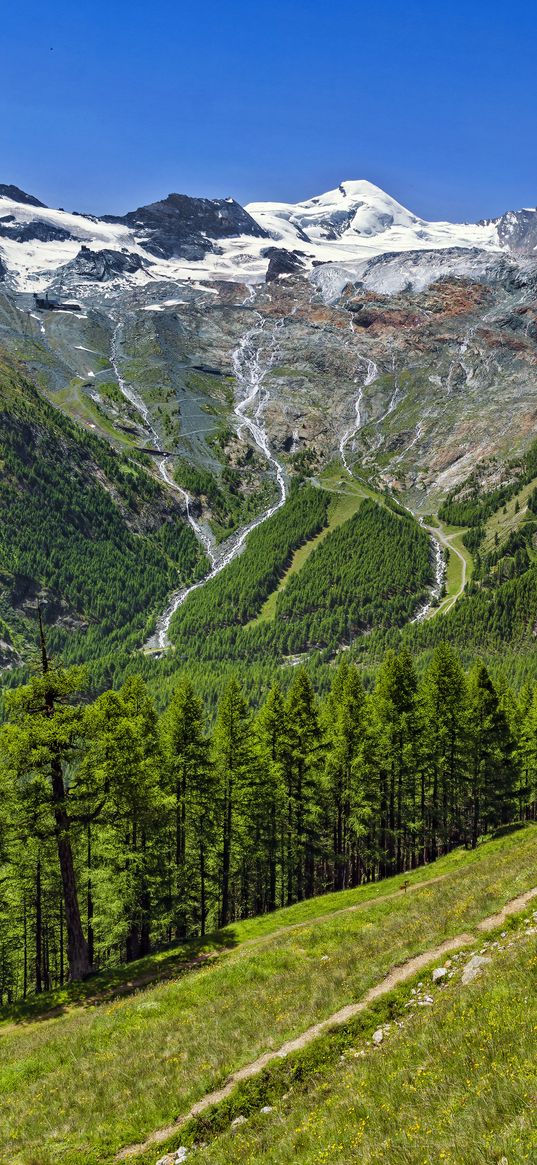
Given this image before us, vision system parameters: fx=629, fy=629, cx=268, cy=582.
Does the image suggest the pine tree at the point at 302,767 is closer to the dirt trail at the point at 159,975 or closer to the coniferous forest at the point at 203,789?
the coniferous forest at the point at 203,789

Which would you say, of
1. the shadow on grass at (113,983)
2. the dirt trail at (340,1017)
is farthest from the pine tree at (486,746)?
the dirt trail at (340,1017)

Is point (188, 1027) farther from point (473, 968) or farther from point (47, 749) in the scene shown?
point (47, 749)

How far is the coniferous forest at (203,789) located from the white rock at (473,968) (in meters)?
18.3

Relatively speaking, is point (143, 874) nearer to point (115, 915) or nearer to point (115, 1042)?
point (115, 915)

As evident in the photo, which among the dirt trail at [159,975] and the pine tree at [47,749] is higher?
the pine tree at [47,749]

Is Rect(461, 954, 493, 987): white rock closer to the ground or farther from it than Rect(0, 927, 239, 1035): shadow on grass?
farther from it

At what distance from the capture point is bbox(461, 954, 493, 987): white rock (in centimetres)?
1628

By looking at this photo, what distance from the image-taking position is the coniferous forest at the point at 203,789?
29.6 metres

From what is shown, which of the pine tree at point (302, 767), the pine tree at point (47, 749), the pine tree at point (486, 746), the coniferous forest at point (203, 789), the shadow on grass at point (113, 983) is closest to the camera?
the shadow on grass at point (113, 983)

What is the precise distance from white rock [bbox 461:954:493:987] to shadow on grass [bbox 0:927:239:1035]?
16.1 meters

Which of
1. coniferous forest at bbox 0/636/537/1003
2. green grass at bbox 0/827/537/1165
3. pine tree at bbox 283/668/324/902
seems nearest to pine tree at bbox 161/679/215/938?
coniferous forest at bbox 0/636/537/1003

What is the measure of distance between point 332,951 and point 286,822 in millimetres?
24941

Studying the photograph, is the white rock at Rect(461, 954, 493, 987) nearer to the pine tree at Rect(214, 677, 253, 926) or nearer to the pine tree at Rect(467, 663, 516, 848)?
the pine tree at Rect(214, 677, 253, 926)

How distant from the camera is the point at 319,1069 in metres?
14.2
